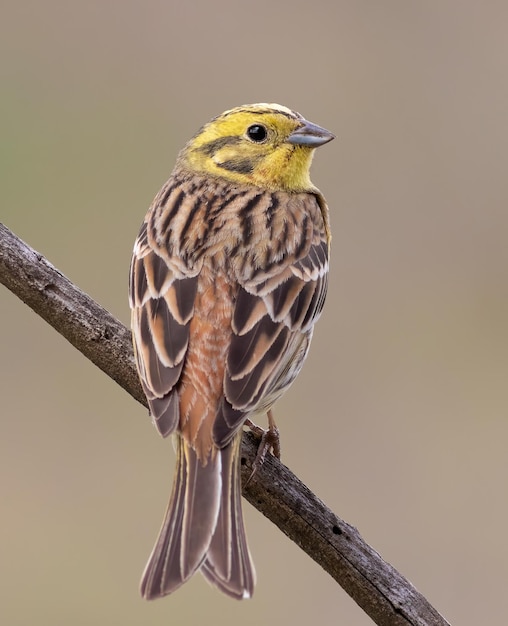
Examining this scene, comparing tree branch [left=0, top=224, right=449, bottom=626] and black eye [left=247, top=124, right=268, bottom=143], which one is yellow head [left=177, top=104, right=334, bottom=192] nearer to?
black eye [left=247, top=124, right=268, bottom=143]

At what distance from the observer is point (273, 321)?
3.52 meters

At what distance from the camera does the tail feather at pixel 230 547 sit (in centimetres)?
297

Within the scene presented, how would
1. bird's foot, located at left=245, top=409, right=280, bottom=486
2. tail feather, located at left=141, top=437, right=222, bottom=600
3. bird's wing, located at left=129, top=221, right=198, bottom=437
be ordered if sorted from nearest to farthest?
tail feather, located at left=141, top=437, right=222, bottom=600
bird's wing, located at left=129, top=221, right=198, bottom=437
bird's foot, located at left=245, top=409, right=280, bottom=486

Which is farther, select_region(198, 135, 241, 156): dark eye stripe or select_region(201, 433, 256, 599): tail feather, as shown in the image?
select_region(198, 135, 241, 156): dark eye stripe

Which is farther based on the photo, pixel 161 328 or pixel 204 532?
pixel 161 328

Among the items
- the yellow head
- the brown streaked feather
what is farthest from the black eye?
the brown streaked feather

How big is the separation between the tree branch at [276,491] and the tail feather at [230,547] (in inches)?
8.6

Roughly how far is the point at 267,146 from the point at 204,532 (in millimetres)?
1526

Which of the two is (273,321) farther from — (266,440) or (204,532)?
(204,532)

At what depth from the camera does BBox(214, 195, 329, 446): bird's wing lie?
10.8 ft

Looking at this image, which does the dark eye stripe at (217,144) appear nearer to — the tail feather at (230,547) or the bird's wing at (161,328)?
the bird's wing at (161,328)

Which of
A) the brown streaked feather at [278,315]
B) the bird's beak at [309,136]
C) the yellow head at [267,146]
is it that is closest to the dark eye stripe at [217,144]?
the yellow head at [267,146]

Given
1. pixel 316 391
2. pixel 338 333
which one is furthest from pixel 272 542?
pixel 338 333

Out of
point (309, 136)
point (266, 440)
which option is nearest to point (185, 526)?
point (266, 440)
